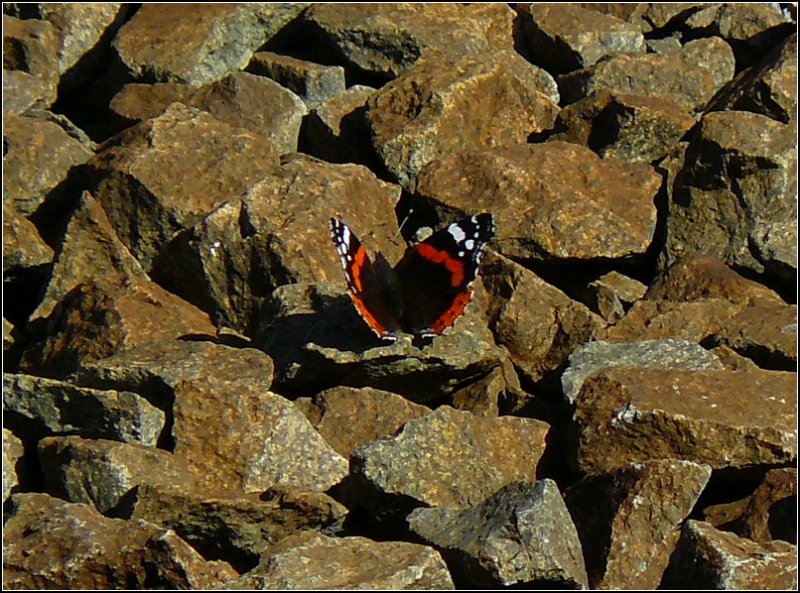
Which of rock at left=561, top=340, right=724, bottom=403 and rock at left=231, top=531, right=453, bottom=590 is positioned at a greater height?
rock at left=561, top=340, right=724, bottom=403

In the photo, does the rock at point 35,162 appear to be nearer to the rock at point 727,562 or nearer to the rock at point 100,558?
the rock at point 100,558

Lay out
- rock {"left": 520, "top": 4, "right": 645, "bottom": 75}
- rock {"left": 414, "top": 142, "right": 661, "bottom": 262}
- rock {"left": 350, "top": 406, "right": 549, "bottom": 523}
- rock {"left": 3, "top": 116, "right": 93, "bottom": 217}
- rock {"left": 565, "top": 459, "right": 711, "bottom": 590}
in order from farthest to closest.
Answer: rock {"left": 520, "top": 4, "right": 645, "bottom": 75}
rock {"left": 3, "top": 116, "right": 93, "bottom": 217}
rock {"left": 414, "top": 142, "right": 661, "bottom": 262}
rock {"left": 350, "top": 406, "right": 549, "bottom": 523}
rock {"left": 565, "top": 459, "right": 711, "bottom": 590}

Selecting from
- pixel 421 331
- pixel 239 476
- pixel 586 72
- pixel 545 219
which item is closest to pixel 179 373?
pixel 239 476

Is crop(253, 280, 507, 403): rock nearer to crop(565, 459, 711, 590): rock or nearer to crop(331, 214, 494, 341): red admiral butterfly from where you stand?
crop(331, 214, 494, 341): red admiral butterfly

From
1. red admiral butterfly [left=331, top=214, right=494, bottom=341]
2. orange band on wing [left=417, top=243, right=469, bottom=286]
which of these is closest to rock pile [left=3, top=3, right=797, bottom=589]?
red admiral butterfly [left=331, top=214, right=494, bottom=341]

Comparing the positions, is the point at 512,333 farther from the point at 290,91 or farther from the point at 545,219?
the point at 290,91

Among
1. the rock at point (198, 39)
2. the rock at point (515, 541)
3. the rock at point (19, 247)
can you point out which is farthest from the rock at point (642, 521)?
the rock at point (198, 39)

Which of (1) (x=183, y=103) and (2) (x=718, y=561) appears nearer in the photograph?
(2) (x=718, y=561)
